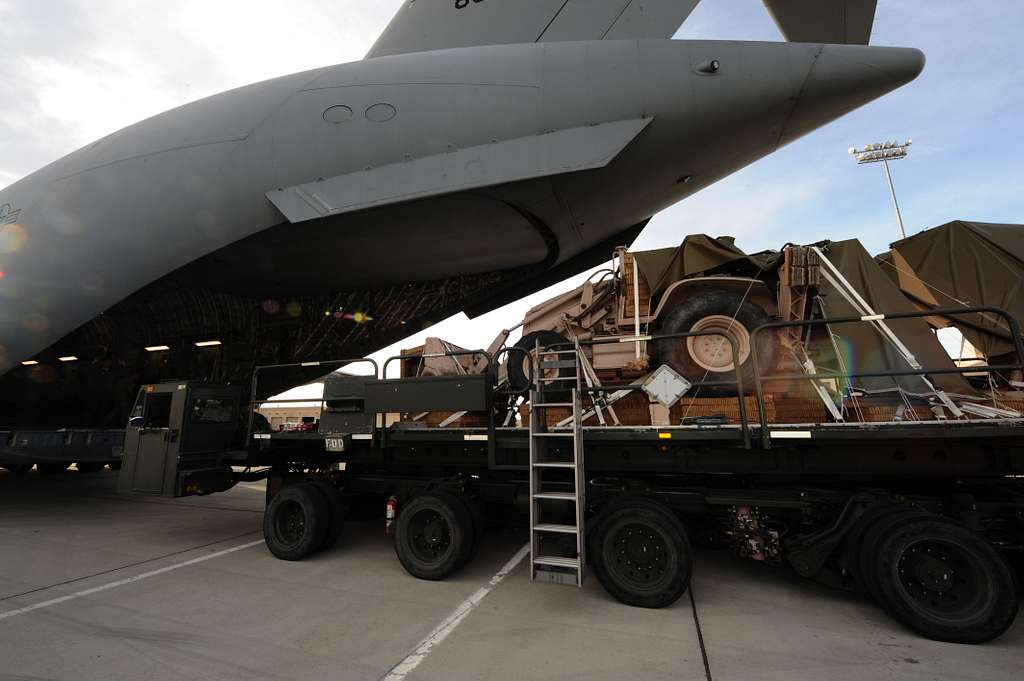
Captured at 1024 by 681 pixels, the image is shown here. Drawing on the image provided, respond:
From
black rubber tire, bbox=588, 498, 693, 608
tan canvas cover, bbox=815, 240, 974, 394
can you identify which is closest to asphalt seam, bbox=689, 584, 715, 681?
black rubber tire, bbox=588, 498, 693, 608

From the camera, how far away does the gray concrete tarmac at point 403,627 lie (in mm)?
2928

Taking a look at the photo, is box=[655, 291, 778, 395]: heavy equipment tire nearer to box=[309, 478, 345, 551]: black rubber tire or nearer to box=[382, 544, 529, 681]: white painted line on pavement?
box=[382, 544, 529, 681]: white painted line on pavement

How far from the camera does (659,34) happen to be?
6.84 m

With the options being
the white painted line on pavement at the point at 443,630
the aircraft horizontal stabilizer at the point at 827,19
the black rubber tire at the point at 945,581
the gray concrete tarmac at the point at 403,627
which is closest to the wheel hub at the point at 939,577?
the black rubber tire at the point at 945,581

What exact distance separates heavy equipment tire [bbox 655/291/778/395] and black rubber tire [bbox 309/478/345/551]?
4.14m

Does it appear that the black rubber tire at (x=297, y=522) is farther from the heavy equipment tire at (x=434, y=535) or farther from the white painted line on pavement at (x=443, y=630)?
the white painted line on pavement at (x=443, y=630)

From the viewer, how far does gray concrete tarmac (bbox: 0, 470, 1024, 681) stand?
293 centimetres

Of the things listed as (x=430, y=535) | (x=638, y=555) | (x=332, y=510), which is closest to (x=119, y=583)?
(x=332, y=510)

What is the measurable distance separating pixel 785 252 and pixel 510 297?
479 cm

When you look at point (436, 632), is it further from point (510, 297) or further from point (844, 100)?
point (844, 100)

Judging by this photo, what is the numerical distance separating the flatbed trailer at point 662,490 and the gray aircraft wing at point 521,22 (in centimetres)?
554

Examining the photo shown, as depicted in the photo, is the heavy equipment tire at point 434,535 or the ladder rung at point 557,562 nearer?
the ladder rung at point 557,562

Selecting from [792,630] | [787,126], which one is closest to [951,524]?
[792,630]

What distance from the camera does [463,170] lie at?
19.9 feet
